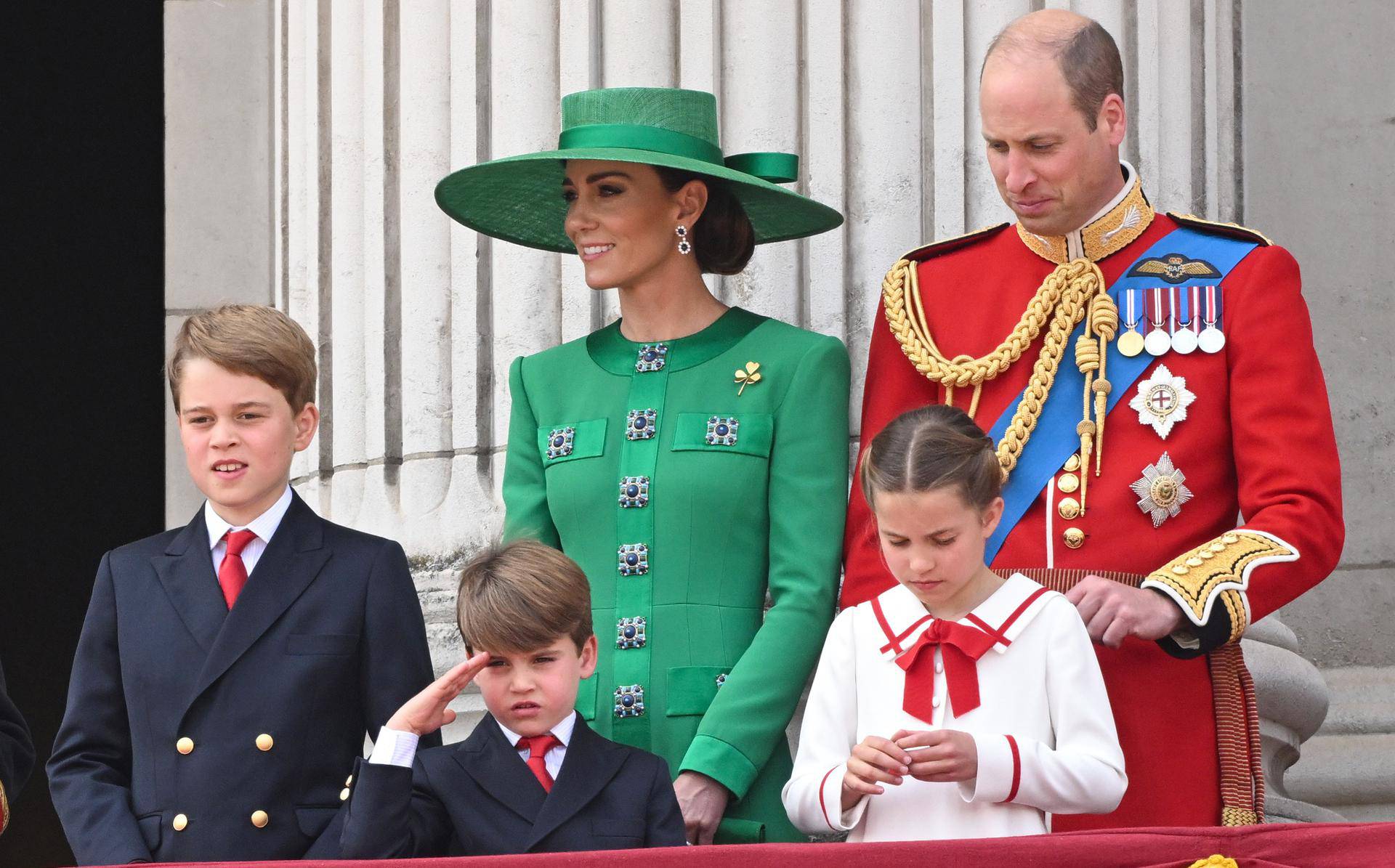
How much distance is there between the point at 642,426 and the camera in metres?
3.57

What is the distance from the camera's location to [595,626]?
350 centimetres

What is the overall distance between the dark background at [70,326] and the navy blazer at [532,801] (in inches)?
139

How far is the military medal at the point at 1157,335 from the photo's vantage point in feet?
10.8

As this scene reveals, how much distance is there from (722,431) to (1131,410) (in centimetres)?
66

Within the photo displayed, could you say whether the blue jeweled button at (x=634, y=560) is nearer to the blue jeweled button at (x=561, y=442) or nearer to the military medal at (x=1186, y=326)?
the blue jeweled button at (x=561, y=442)

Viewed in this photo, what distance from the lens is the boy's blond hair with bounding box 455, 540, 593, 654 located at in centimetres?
308

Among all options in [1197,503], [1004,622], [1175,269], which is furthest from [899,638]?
[1175,269]

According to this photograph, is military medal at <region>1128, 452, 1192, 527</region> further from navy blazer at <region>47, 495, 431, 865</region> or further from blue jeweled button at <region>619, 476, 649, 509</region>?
navy blazer at <region>47, 495, 431, 865</region>

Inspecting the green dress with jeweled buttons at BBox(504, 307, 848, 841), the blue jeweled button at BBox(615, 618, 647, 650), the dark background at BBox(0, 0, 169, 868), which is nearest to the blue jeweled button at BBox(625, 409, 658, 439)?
the green dress with jeweled buttons at BBox(504, 307, 848, 841)

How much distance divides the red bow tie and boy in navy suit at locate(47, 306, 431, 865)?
2.40 ft

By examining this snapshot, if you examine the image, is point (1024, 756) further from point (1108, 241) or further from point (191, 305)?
point (191, 305)

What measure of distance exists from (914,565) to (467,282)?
201 cm

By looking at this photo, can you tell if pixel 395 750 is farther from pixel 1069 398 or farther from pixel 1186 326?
pixel 1186 326

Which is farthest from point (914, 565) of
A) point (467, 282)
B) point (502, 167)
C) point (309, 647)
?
point (467, 282)
